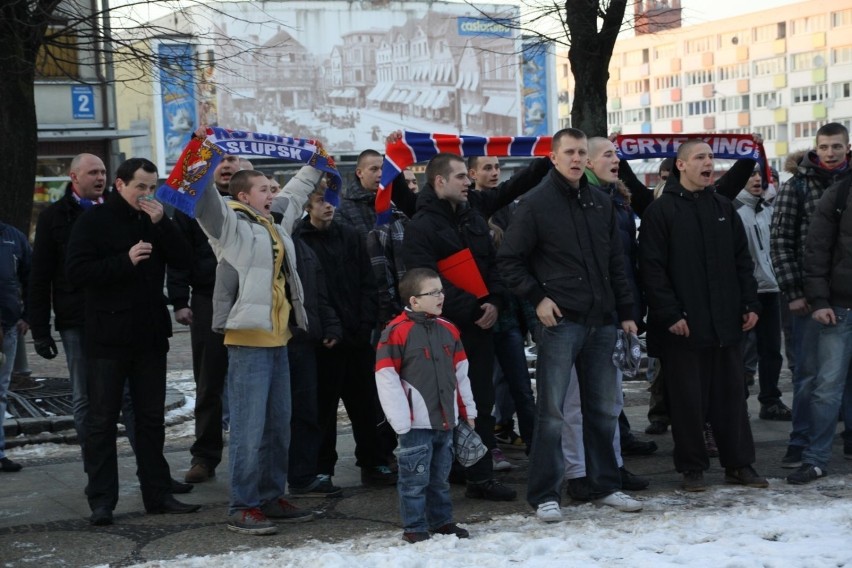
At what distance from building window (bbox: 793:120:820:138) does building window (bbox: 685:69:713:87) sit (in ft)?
33.2

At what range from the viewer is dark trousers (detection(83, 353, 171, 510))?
7266mm

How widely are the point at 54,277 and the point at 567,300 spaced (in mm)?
3271

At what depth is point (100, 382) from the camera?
7262 millimetres

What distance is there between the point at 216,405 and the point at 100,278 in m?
1.81

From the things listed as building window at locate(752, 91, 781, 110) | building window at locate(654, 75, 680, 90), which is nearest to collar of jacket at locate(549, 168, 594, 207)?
building window at locate(752, 91, 781, 110)

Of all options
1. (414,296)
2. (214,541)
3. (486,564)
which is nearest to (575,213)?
(414,296)

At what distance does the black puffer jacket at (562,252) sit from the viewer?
714 cm

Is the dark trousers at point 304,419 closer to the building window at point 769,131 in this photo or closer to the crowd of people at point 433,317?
the crowd of people at point 433,317

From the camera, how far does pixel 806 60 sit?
344ft

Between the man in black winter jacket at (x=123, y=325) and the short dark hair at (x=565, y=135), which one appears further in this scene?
the short dark hair at (x=565, y=135)

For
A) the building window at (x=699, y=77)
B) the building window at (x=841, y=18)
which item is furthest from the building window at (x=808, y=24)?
the building window at (x=699, y=77)

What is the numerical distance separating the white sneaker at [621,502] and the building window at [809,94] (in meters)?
102

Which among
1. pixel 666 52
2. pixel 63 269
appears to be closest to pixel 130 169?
pixel 63 269

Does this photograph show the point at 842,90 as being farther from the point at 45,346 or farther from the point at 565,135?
the point at 45,346
